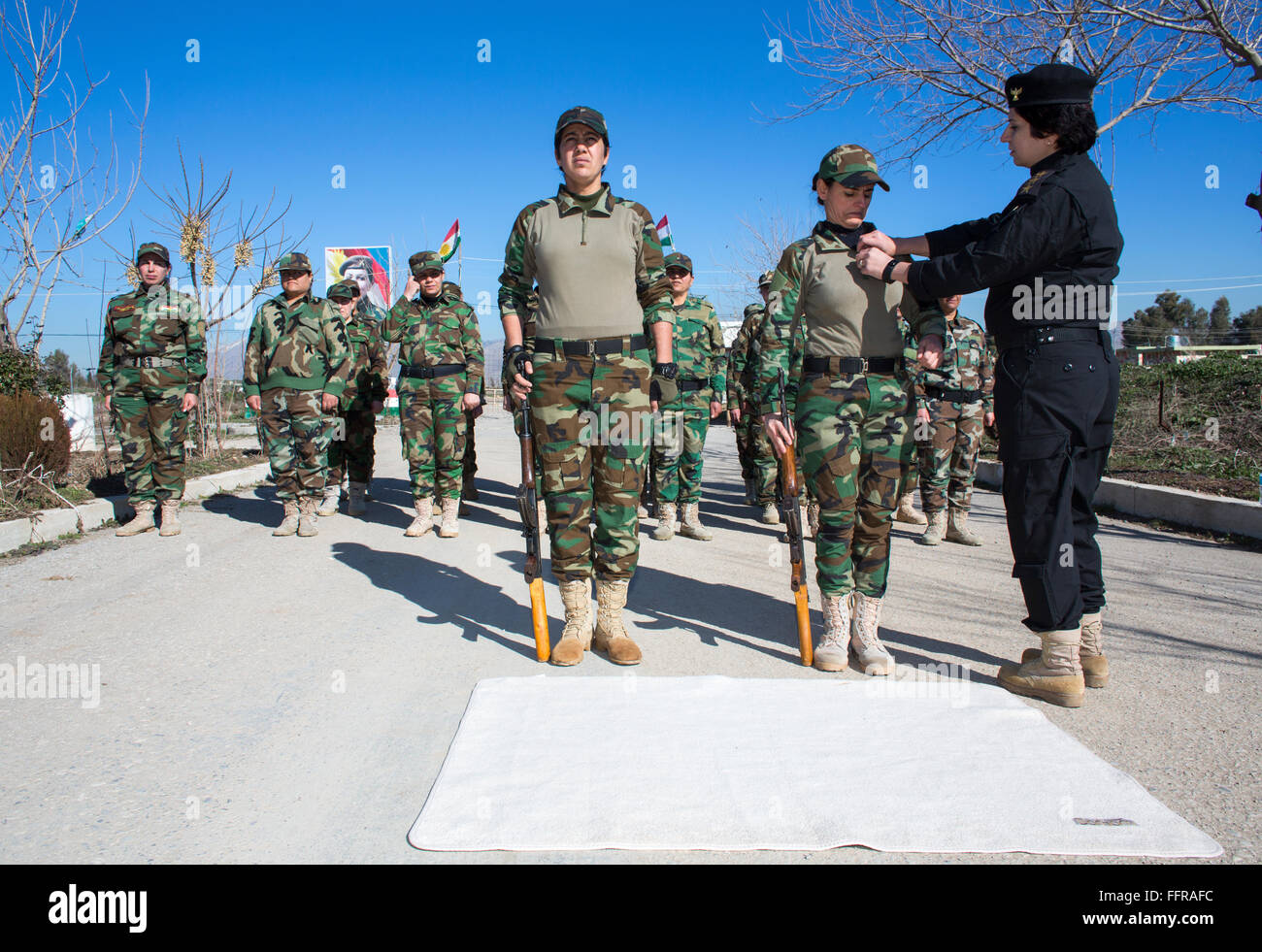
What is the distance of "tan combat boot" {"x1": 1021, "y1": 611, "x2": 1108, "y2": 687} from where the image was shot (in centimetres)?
366

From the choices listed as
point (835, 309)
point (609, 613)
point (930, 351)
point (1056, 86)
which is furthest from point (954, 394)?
point (609, 613)

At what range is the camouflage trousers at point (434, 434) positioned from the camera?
761 cm

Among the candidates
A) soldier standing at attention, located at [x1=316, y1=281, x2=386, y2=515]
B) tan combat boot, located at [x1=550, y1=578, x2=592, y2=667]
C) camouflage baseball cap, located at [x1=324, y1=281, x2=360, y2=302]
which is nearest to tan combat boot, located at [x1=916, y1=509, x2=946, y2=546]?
tan combat boot, located at [x1=550, y1=578, x2=592, y2=667]

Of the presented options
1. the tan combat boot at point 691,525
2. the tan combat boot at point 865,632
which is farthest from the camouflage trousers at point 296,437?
the tan combat boot at point 865,632

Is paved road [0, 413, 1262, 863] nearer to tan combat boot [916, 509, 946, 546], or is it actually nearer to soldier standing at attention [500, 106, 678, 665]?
tan combat boot [916, 509, 946, 546]

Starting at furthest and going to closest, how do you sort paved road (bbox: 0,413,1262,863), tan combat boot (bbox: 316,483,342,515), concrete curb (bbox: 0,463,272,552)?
tan combat boot (bbox: 316,483,342,515) < concrete curb (bbox: 0,463,272,552) < paved road (bbox: 0,413,1262,863)

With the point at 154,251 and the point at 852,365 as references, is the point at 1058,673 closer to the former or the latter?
the point at 852,365

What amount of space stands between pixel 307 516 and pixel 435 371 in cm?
174

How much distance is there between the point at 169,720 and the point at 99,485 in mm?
6931

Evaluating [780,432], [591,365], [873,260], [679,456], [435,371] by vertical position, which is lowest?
[679,456]

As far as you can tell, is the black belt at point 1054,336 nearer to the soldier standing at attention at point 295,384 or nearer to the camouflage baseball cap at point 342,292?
the soldier standing at attention at point 295,384

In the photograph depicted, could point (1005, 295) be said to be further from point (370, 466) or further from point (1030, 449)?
point (370, 466)

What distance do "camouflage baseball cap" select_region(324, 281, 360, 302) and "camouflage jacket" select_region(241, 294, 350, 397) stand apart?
100cm

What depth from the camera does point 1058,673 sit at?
137 inches
